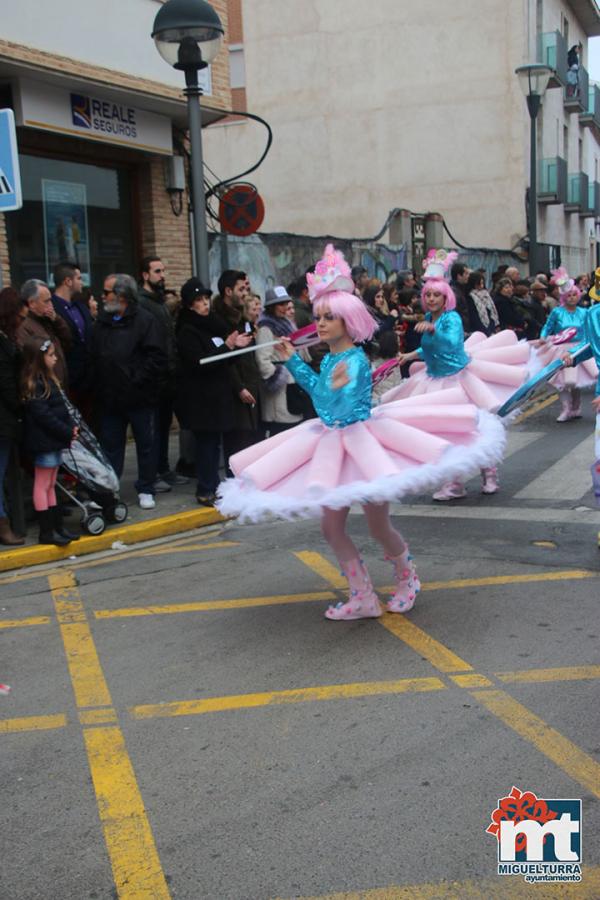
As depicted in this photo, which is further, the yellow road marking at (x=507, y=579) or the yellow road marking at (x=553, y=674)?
the yellow road marking at (x=507, y=579)

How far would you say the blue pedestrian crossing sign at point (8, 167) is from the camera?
727cm

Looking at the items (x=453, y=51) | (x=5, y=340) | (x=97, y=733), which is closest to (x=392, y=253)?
(x=453, y=51)

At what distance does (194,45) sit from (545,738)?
24.0ft

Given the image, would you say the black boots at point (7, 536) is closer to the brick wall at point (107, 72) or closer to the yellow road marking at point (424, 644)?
the yellow road marking at point (424, 644)

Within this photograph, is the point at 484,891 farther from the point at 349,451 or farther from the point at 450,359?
the point at 450,359

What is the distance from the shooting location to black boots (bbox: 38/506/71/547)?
7.70 m

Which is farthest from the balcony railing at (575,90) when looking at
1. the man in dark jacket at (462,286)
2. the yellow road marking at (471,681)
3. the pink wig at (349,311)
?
the yellow road marking at (471,681)

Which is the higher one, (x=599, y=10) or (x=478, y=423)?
(x=599, y=10)

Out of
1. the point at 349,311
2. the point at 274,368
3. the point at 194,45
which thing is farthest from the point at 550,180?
the point at 349,311

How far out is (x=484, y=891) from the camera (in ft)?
10.4

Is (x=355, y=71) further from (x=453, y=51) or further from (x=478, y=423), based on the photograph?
(x=478, y=423)

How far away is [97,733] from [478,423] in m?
2.69

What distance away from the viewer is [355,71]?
30.0 m

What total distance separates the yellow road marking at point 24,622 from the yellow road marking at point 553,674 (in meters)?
2.83
